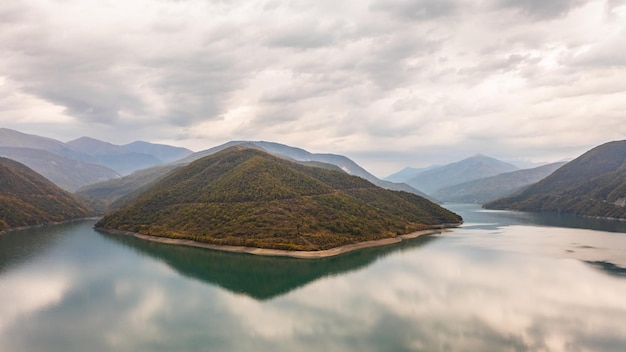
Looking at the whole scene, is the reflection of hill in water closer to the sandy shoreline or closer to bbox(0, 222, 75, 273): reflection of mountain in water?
the sandy shoreline

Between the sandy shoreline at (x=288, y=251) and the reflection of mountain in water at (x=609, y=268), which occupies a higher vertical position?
the sandy shoreline at (x=288, y=251)

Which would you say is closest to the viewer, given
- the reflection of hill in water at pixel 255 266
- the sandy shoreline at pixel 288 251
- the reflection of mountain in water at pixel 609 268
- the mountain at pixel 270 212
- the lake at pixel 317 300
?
the lake at pixel 317 300

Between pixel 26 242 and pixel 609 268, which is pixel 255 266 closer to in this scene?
pixel 609 268

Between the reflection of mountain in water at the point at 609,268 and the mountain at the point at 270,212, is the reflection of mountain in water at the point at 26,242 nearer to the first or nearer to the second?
the mountain at the point at 270,212

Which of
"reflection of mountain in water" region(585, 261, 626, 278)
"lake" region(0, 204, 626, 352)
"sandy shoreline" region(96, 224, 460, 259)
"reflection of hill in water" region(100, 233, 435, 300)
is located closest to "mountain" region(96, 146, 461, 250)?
"sandy shoreline" region(96, 224, 460, 259)

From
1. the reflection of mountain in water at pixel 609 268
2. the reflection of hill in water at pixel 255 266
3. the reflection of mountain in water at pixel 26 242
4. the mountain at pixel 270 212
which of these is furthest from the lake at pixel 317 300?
the mountain at pixel 270 212

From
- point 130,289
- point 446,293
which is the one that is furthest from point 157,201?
point 446,293

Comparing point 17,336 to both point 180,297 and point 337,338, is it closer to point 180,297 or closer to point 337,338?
point 180,297
